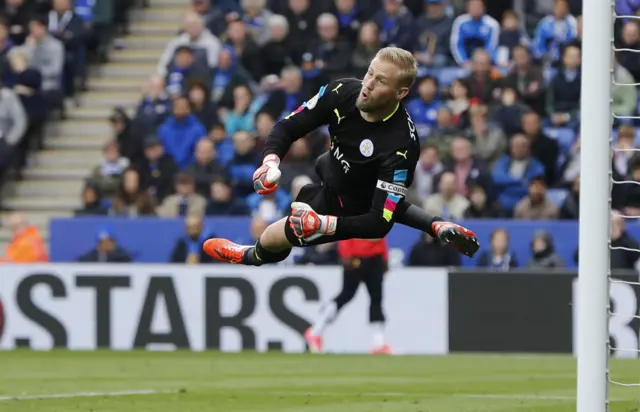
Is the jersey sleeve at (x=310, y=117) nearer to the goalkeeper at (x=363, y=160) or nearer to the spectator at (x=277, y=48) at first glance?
the goalkeeper at (x=363, y=160)

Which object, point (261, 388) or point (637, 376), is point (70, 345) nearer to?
point (261, 388)

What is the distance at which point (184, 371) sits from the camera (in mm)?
13547

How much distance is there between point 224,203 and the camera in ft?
57.6

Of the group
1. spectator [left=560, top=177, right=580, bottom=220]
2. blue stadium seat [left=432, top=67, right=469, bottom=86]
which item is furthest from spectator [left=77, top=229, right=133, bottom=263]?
spectator [left=560, top=177, right=580, bottom=220]

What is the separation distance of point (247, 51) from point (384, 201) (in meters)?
10.9

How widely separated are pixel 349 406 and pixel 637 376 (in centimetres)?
321

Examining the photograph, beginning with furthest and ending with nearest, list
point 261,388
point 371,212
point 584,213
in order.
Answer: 1. point 261,388
2. point 371,212
3. point 584,213

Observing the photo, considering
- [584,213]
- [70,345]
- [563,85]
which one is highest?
[563,85]

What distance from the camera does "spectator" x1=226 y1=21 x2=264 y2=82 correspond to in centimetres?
1948

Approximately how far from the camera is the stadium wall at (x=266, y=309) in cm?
1590

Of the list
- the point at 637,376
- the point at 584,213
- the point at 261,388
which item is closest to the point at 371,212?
the point at 584,213

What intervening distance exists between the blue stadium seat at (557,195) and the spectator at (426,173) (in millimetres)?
1308

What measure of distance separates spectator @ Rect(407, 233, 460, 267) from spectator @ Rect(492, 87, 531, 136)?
73.3 inches

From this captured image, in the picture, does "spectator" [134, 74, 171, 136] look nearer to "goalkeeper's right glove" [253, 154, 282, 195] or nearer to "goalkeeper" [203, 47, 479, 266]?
"goalkeeper" [203, 47, 479, 266]
